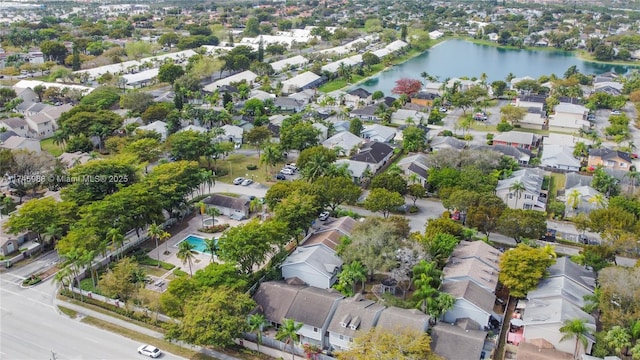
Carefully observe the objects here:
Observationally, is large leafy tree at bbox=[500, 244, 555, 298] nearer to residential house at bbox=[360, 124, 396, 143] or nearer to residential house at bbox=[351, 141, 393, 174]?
residential house at bbox=[351, 141, 393, 174]

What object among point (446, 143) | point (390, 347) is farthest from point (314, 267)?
point (446, 143)

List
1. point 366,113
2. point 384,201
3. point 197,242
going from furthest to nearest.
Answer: point 366,113 → point 384,201 → point 197,242

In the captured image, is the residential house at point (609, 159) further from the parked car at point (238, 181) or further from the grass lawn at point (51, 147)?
the grass lawn at point (51, 147)

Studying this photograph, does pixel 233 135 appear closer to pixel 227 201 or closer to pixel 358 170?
pixel 358 170

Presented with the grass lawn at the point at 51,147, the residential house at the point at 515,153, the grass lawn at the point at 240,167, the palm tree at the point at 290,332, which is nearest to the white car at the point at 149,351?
the palm tree at the point at 290,332

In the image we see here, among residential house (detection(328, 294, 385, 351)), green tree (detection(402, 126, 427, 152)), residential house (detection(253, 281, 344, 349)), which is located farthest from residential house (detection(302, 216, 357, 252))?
green tree (detection(402, 126, 427, 152))

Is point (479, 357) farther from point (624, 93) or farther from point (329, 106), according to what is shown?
point (624, 93)
